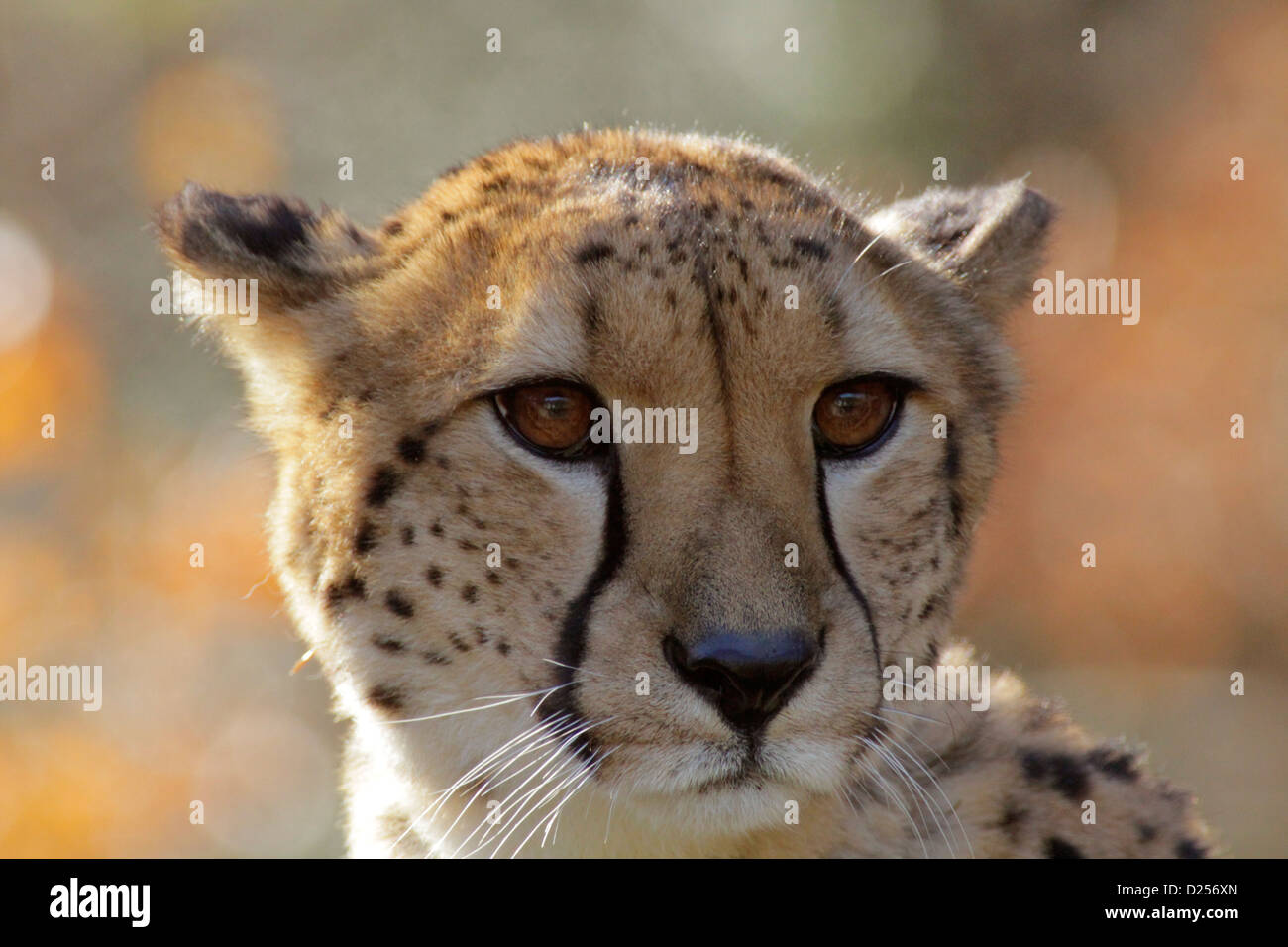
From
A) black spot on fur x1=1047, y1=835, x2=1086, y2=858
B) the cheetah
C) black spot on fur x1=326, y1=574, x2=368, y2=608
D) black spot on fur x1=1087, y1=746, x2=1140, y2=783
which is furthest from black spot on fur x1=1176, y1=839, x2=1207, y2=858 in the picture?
black spot on fur x1=326, y1=574, x2=368, y2=608

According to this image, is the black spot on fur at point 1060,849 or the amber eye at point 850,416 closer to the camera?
the amber eye at point 850,416

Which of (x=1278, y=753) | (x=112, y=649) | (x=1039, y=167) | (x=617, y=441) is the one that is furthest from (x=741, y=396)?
(x=1039, y=167)

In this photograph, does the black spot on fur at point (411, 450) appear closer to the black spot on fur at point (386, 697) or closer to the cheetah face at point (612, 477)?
the cheetah face at point (612, 477)

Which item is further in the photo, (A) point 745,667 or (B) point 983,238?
(B) point 983,238

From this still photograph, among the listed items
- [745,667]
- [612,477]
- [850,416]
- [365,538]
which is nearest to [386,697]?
[365,538]

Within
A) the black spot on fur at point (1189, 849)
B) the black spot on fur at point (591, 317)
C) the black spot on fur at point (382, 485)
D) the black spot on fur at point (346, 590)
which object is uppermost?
the black spot on fur at point (591, 317)

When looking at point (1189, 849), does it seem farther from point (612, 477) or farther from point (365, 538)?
point (365, 538)

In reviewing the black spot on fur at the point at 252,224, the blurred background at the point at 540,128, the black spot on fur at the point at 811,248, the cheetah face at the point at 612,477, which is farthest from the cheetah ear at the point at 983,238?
the blurred background at the point at 540,128

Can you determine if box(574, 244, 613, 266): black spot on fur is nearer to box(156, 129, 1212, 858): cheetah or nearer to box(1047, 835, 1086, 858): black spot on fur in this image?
box(156, 129, 1212, 858): cheetah
